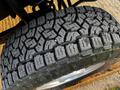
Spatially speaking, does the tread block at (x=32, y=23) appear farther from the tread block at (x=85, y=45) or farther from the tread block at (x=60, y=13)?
the tread block at (x=85, y=45)

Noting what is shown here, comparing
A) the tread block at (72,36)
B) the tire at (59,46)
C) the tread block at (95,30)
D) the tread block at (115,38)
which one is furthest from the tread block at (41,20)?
the tread block at (115,38)

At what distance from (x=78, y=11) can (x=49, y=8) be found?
252mm

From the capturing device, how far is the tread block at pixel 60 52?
6.75ft

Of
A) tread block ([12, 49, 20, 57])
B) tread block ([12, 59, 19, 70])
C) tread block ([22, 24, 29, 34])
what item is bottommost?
tread block ([12, 59, 19, 70])

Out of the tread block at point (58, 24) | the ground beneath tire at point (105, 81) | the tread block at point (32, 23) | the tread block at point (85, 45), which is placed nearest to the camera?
the tread block at point (85, 45)

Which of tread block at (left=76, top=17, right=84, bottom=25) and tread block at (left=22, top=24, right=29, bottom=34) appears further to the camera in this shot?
tread block at (left=22, top=24, right=29, bottom=34)

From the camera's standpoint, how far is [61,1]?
8.09 feet

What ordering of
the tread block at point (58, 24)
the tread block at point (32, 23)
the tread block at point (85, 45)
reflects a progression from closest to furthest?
the tread block at point (85, 45)
the tread block at point (58, 24)
the tread block at point (32, 23)

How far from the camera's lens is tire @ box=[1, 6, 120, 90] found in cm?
207

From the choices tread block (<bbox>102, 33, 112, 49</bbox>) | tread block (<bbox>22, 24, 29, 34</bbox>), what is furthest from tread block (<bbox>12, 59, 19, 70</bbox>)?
tread block (<bbox>102, 33, 112, 49</bbox>)

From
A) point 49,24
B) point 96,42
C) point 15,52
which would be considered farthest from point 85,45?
point 15,52

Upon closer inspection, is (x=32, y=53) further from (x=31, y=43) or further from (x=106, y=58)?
(x=106, y=58)

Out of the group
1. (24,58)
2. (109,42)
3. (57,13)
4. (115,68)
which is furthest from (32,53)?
(115,68)

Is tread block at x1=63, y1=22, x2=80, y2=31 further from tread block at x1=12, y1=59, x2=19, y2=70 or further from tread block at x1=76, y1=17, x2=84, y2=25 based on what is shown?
tread block at x1=12, y1=59, x2=19, y2=70
